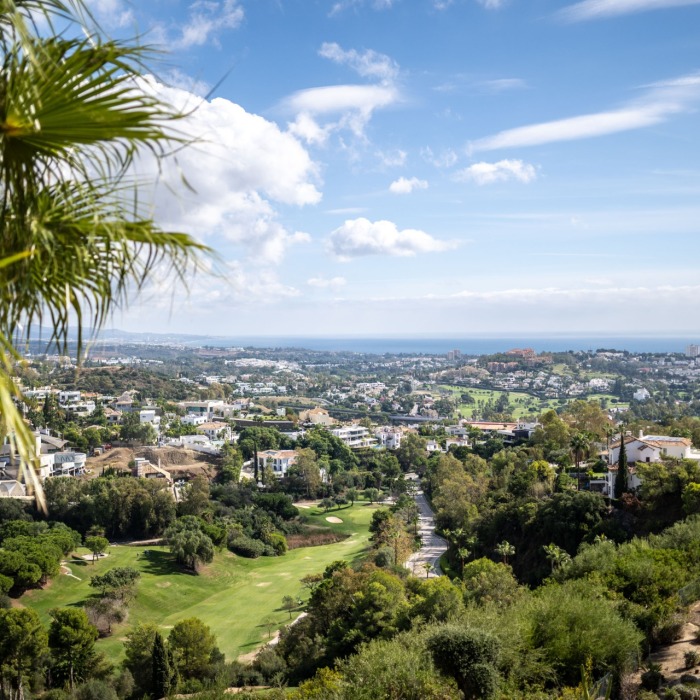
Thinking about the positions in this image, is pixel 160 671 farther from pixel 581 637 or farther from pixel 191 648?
pixel 581 637

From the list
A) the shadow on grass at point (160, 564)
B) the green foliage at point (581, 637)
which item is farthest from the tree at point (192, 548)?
the green foliage at point (581, 637)

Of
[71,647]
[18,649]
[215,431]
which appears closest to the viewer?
[18,649]

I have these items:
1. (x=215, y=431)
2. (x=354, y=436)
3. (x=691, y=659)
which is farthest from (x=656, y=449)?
(x=215, y=431)

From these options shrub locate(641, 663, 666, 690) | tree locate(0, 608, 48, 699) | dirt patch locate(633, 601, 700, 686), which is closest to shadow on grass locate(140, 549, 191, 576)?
tree locate(0, 608, 48, 699)

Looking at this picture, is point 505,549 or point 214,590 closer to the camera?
point 505,549

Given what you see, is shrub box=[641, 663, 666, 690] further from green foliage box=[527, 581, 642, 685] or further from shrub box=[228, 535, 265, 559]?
shrub box=[228, 535, 265, 559]

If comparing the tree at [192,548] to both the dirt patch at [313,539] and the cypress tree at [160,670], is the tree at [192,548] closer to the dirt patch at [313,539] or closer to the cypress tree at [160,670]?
the dirt patch at [313,539]

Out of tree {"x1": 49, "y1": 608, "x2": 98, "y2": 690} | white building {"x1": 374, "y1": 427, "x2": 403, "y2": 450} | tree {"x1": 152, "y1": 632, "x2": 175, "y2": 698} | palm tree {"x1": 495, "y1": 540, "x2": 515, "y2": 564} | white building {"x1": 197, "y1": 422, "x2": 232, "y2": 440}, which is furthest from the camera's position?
white building {"x1": 374, "y1": 427, "x2": 403, "y2": 450}
